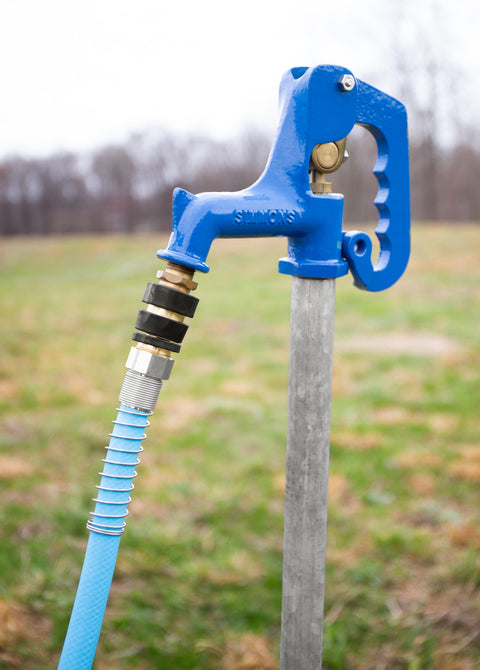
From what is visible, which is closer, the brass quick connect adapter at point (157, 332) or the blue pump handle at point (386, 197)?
the brass quick connect adapter at point (157, 332)

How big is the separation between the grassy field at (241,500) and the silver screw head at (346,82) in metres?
1.96

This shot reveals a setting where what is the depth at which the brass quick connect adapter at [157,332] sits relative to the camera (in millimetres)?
1158

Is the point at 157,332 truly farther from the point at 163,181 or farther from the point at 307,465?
the point at 163,181

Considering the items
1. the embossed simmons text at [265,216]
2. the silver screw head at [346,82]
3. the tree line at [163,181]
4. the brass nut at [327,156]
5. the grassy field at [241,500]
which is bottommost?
the grassy field at [241,500]

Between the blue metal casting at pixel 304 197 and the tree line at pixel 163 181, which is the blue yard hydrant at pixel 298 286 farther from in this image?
the tree line at pixel 163 181

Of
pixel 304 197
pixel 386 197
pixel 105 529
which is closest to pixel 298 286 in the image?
pixel 304 197

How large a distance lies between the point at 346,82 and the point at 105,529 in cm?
105

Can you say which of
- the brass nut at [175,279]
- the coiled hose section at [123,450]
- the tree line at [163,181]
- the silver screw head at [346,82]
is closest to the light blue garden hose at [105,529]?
the coiled hose section at [123,450]

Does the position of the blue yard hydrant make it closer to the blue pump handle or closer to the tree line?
the blue pump handle

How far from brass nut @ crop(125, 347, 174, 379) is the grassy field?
5.08ft

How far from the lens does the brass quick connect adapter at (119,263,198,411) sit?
1158 mm

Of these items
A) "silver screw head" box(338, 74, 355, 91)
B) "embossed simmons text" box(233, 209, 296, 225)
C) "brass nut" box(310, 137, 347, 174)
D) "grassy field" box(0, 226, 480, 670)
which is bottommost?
"grassy field" box(0, 226, 480, 670)

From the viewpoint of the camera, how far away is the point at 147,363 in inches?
46.3

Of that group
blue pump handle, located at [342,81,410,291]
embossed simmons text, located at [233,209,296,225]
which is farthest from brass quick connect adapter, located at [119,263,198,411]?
blue pump handle, located at [342,81,410,291]
